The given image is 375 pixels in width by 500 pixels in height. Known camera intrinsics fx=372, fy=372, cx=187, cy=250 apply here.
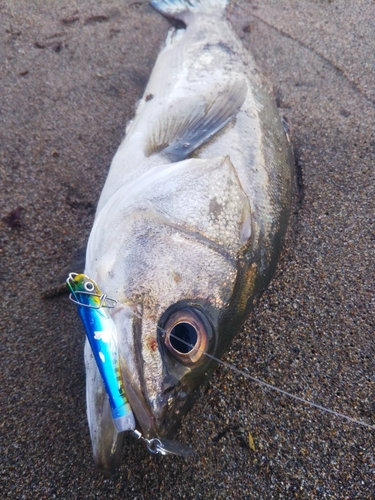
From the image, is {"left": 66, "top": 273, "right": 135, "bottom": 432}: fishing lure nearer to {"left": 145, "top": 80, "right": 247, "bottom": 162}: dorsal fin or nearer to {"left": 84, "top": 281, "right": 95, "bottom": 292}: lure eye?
{"left": 84, "top": 281, "right": 95, "bottom": 292}: lure eye

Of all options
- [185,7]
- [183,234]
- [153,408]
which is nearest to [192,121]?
[183,234]

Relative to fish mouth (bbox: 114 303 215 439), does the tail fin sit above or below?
above

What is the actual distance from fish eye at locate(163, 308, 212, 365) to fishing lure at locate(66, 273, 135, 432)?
0.74 ft

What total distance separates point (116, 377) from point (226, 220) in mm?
924

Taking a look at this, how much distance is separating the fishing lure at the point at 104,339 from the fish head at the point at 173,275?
31 mm

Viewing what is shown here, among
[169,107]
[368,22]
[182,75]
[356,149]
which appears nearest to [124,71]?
[182,75]

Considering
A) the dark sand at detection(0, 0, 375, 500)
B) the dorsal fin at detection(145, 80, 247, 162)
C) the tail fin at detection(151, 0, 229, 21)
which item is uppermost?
the tail fin at detection(151, 0, 229, 21)

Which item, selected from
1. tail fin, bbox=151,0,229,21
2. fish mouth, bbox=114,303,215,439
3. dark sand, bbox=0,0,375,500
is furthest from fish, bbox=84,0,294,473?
tail fin, bbox=151,0,229,21

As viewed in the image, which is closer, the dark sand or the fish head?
the fish head

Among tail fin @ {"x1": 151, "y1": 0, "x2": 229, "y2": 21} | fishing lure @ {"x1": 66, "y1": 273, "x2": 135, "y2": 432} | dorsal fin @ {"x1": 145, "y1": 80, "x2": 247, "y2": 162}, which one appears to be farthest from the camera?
tail fin @ {"x1": 151, "y1": 0, "x2": 229, "y2": 21}

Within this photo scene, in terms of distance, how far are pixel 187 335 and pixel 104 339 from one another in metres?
0.34

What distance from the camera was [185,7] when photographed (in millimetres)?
3812

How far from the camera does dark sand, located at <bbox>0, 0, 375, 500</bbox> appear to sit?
5.85ft

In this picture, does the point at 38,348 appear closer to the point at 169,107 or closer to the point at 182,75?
the point at 169,107
